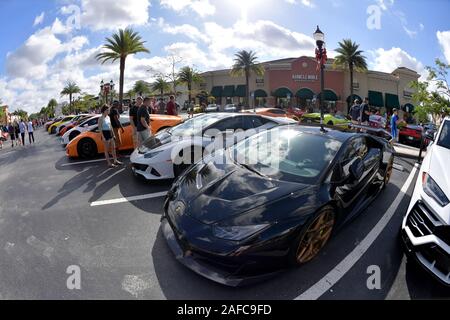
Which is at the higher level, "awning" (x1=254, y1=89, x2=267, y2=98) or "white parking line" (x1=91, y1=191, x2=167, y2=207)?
"awning" (x1=254, y1=89, x2=267, y2=98)

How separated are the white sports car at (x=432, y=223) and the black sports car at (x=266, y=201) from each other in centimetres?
67

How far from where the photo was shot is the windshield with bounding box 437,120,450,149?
4.16 metres

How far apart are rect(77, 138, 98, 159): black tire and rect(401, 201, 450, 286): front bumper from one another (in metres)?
7.91

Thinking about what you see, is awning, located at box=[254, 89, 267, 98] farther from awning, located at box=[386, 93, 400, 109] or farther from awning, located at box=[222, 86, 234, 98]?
awning, located at box=[386, 93, 400, 109]

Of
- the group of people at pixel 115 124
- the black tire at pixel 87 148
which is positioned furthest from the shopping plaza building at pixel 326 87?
the group of people at pixel 115 124

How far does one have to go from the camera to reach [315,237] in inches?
119

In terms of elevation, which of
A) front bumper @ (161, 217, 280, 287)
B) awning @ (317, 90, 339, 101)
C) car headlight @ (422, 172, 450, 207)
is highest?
awning @ (317, 90, 339, 101)

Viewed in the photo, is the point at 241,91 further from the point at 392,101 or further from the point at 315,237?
the point at 315,237

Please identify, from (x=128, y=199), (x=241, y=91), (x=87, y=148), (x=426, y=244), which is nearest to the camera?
(x=426, y=244)

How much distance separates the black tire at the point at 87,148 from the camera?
8336mm

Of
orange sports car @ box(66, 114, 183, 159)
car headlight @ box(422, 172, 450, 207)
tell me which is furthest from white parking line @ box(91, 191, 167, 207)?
orange sports car @ box(66, 114, 183, 159)

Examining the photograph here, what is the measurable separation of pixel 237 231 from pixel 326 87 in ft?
136

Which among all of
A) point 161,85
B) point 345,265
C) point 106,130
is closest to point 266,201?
point 345,265

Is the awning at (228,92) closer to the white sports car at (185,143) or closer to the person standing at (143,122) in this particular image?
the person standing at (143,122)
